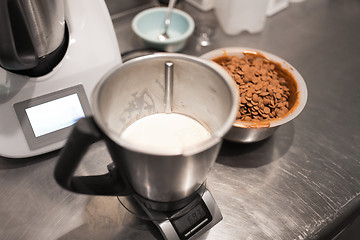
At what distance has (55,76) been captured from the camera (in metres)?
0.50

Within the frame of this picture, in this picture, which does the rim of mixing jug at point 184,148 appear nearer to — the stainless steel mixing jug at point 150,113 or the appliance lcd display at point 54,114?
the stainless steel mixing jug at point 150,113

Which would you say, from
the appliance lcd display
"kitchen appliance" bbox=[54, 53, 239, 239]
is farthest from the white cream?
the appliance lcd display

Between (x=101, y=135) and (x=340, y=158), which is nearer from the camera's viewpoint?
(x=101, y=135)

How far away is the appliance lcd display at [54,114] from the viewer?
1.62ft

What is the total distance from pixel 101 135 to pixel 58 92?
21cm

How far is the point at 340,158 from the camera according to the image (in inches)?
22.2

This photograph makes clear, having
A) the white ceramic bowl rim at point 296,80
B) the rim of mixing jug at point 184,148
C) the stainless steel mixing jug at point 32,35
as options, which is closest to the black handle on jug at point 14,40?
the stainless steel mixing jug at point 32,35

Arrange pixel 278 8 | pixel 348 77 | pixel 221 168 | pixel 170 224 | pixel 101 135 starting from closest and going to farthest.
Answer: pixel 101 135 < pixel 170 224 < pixel 221 168 < pixel 348 77 < pixel 278 8

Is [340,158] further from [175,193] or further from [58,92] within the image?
Result: [58,92]

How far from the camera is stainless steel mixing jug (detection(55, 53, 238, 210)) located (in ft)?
1.04

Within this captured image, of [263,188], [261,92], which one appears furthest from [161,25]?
[263,188]

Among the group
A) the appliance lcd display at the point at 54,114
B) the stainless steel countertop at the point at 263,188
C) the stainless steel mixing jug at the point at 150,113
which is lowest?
the stainless steel countertop at the point at 263,188

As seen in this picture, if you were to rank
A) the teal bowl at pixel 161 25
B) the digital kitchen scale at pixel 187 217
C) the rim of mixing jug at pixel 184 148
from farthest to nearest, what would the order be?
the teal bowl at pixel 161 25, the digital kitchen scale at pixel 187 217, the rim of mixing jug at pixel 184 148

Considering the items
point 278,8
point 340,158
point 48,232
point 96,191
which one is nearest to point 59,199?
point 48,232
